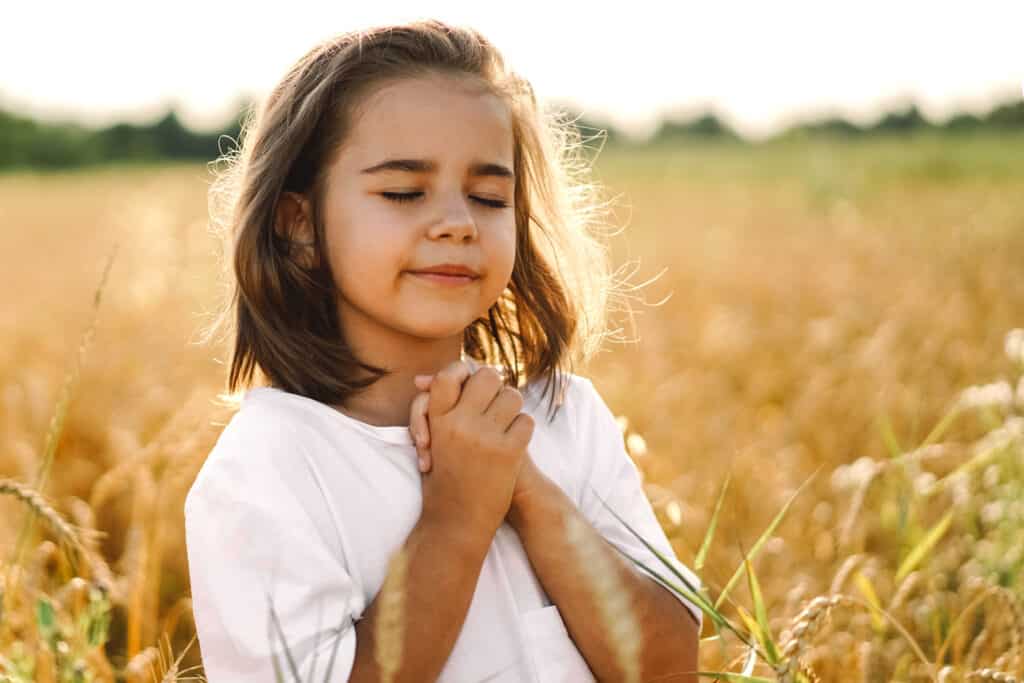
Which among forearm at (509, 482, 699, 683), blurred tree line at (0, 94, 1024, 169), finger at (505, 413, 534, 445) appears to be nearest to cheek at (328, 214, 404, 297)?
finger at (505, 413, 534, 445)

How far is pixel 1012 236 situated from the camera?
727 cm

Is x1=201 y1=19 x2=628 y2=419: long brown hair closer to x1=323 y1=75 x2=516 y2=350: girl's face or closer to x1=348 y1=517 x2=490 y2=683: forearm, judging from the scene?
x1=323 y1=75 x2=516 y2=350: girl's face

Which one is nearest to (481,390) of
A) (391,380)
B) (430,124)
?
(391,380)

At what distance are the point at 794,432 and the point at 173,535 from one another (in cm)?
193

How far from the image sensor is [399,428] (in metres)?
1.43

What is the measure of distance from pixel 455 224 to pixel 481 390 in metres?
0.22

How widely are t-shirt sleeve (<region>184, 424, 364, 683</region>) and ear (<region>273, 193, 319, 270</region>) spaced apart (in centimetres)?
37

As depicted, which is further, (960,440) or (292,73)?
(960,440)

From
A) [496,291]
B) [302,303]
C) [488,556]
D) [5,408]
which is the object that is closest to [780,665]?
[488,556]

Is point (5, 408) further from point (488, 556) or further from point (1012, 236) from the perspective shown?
point (1012, 236)

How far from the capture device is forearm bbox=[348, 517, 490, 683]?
4.09ft

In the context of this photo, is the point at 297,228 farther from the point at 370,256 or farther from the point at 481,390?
the point at 481,390

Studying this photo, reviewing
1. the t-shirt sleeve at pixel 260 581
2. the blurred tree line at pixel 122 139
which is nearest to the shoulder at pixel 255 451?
the t-shirt sleeve at pixel 260 581

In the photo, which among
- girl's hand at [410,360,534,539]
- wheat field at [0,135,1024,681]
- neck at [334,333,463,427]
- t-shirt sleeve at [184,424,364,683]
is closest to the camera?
t-shirt sleeve at [184,424,364,683]
